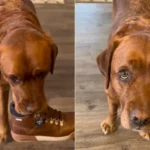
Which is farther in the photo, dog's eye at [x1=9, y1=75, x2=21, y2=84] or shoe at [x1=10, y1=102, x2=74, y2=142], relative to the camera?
shoe at [x1=10, y1=102, x2=74, y2=142]

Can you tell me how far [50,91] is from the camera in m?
2.34

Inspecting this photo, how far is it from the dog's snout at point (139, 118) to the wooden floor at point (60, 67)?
0.60 meters

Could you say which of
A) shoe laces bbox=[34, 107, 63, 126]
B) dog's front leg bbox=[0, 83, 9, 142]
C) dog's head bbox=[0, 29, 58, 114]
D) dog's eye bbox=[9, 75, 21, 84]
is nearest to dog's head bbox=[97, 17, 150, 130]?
dog's head bbox=[0, 29, 58, 114]

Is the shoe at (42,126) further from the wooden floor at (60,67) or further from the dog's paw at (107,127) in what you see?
the dog's paw at (107,127)

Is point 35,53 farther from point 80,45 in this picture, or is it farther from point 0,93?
point 80,45

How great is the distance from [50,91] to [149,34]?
1.01 metres

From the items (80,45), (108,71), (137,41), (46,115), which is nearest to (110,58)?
(108,71)

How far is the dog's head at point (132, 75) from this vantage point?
1435 mm

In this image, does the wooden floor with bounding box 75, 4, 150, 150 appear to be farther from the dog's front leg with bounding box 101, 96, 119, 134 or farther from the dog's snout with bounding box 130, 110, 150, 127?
the dog's snout with bounding box 130, 110, 150, 127

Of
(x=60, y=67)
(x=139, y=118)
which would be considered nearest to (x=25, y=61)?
(x=139, y=118)

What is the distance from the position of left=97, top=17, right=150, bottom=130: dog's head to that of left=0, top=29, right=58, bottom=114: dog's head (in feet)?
1.13

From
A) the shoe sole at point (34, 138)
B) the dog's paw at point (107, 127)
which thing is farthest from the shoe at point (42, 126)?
the dog's paw at point (107, 127)

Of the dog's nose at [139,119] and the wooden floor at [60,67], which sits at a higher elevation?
the dog's nose at [139,119]

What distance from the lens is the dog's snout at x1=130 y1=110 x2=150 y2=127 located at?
1.42 m
